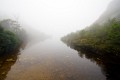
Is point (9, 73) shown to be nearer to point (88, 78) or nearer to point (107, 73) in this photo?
point (88, 78)

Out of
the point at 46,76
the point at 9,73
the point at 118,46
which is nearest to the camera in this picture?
the point at 46,76

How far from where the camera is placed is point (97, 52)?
36.4 metres

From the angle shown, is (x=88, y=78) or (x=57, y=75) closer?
(x=88, y=78)

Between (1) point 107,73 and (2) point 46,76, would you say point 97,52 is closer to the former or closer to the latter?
(1) point 107,73

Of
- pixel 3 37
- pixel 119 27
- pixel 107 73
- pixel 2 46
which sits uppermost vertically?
pixel 119 27

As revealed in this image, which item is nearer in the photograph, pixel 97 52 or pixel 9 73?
pixel 9 73

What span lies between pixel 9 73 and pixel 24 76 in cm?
360

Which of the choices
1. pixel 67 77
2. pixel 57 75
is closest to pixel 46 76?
pixel 57 75

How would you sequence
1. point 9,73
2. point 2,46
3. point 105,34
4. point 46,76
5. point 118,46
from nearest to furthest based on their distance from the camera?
point 46,76, point 9,73, point 118,46, point 2,46, point 105,34

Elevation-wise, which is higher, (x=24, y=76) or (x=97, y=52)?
(x=97, y=52)

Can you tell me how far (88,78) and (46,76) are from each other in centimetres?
709

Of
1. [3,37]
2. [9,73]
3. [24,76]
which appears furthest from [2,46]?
[24,76]

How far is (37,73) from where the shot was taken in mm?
23859

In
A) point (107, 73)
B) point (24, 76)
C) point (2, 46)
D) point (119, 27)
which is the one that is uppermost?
point (119, 27)
